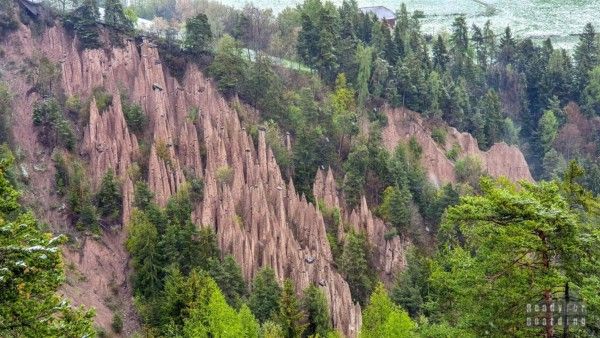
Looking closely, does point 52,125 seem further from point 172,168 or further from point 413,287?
point 413,287

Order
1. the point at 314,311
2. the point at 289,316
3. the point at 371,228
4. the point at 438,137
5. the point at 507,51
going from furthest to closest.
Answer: the point at 507,51 < the point at 438,137 < the point at 371,228 < the point at 314,311 < the point at 289,316

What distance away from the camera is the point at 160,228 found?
42594mm

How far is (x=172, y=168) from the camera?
4800cm

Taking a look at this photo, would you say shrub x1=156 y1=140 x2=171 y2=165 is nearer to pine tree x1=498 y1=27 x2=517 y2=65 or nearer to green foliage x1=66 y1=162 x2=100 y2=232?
green foliage x1=66 y1=162 x2=100 y2=232

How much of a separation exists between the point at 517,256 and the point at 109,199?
1284 inches

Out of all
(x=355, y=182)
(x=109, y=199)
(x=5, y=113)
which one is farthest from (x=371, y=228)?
(x=5, y=113)

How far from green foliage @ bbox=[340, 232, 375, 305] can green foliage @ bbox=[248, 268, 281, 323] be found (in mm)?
6756

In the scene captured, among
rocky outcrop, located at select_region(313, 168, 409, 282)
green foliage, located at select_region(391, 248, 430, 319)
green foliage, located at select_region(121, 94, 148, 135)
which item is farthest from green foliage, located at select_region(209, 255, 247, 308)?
green foliage, located at select_region(121, 94, 148, 135)

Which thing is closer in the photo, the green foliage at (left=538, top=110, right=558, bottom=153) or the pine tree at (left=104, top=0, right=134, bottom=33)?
the pine tree at (left=104, top=0, right=134, bottom=33)

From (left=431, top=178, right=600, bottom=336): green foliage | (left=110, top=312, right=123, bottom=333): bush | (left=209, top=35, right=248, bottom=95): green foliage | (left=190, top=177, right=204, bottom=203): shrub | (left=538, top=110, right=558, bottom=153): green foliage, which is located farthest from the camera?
(left=538, top=110, right=558, bottom=153): green foliage

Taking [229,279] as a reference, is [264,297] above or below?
below

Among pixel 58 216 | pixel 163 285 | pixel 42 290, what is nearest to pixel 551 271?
pixel 42 290

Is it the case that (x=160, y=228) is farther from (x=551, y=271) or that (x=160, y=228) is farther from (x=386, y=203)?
(x=551, y=271)

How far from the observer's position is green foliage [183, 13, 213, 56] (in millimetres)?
57056
